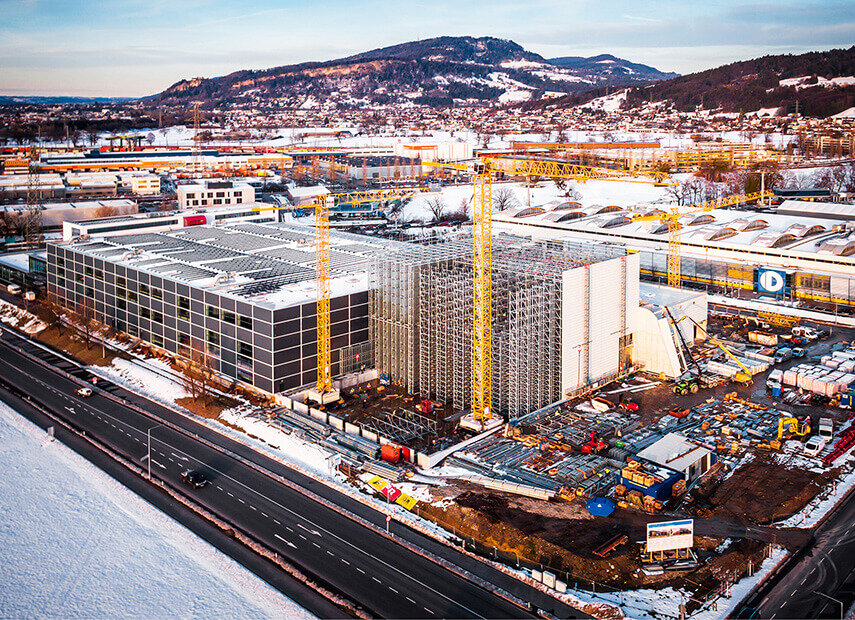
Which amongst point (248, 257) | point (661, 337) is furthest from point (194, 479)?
point (661, 337)

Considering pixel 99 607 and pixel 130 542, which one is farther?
pixel 130 542

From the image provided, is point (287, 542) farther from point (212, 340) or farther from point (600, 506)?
point (212, 340)

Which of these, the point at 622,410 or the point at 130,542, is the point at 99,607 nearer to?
the point at 130,542

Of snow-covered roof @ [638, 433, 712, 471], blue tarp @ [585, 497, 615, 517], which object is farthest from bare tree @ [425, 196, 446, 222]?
blue tarp @ [585, 497, 615, 517]

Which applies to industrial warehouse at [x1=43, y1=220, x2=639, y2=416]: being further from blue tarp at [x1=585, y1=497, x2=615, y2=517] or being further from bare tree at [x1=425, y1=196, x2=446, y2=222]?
bare tree at [x1=425, y1=196, x2=446, y2=222]

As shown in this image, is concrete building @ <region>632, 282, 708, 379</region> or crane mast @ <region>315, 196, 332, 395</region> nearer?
crane mast @ <region>315, 196, 332, 395</region>

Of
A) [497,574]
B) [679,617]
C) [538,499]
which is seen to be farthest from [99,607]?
[679,617]

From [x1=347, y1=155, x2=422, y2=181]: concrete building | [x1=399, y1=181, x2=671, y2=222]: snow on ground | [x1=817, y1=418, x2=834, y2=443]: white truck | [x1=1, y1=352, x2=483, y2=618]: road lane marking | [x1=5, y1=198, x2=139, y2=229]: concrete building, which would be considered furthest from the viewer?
[x1=347, y1=155, x2=422, y2=181]: concrete building
